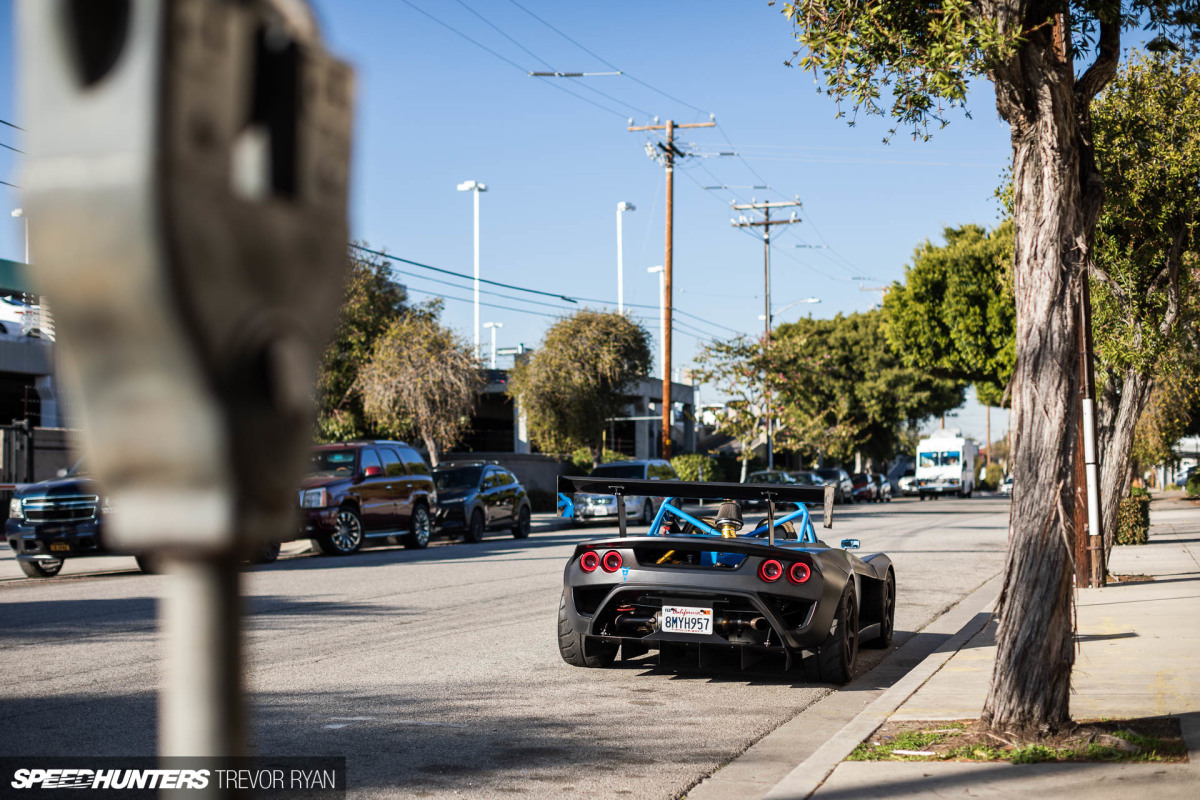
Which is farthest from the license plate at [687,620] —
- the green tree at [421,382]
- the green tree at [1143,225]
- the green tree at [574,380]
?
the green tree at [574,380]

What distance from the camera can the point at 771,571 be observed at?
835 cm

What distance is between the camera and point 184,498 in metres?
0.95

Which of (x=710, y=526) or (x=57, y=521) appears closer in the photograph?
(x=710, y=526)

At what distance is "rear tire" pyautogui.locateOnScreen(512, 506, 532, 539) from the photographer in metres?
27.8

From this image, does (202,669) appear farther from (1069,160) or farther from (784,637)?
(784,637)

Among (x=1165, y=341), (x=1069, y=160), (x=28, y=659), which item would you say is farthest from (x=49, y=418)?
(x=1069, y=160)

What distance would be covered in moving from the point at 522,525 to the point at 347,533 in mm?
7310

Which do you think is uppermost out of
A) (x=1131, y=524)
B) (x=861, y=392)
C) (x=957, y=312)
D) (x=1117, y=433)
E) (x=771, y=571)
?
(x=957, y=312)

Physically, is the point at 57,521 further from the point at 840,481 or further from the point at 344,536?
the point at 840,481

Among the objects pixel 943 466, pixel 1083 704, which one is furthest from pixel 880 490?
pixel 1083 704

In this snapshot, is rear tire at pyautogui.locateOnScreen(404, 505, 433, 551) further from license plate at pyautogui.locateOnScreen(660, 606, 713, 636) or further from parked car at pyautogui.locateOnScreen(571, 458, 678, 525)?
license plate at pyautogui.locateOnScreen(660, 606, 713, 636)

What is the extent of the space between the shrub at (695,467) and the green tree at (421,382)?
8791 millimetres

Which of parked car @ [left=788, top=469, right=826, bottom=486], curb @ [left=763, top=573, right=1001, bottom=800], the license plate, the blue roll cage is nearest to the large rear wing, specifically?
the blue roll cage

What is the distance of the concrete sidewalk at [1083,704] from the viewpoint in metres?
5.48
